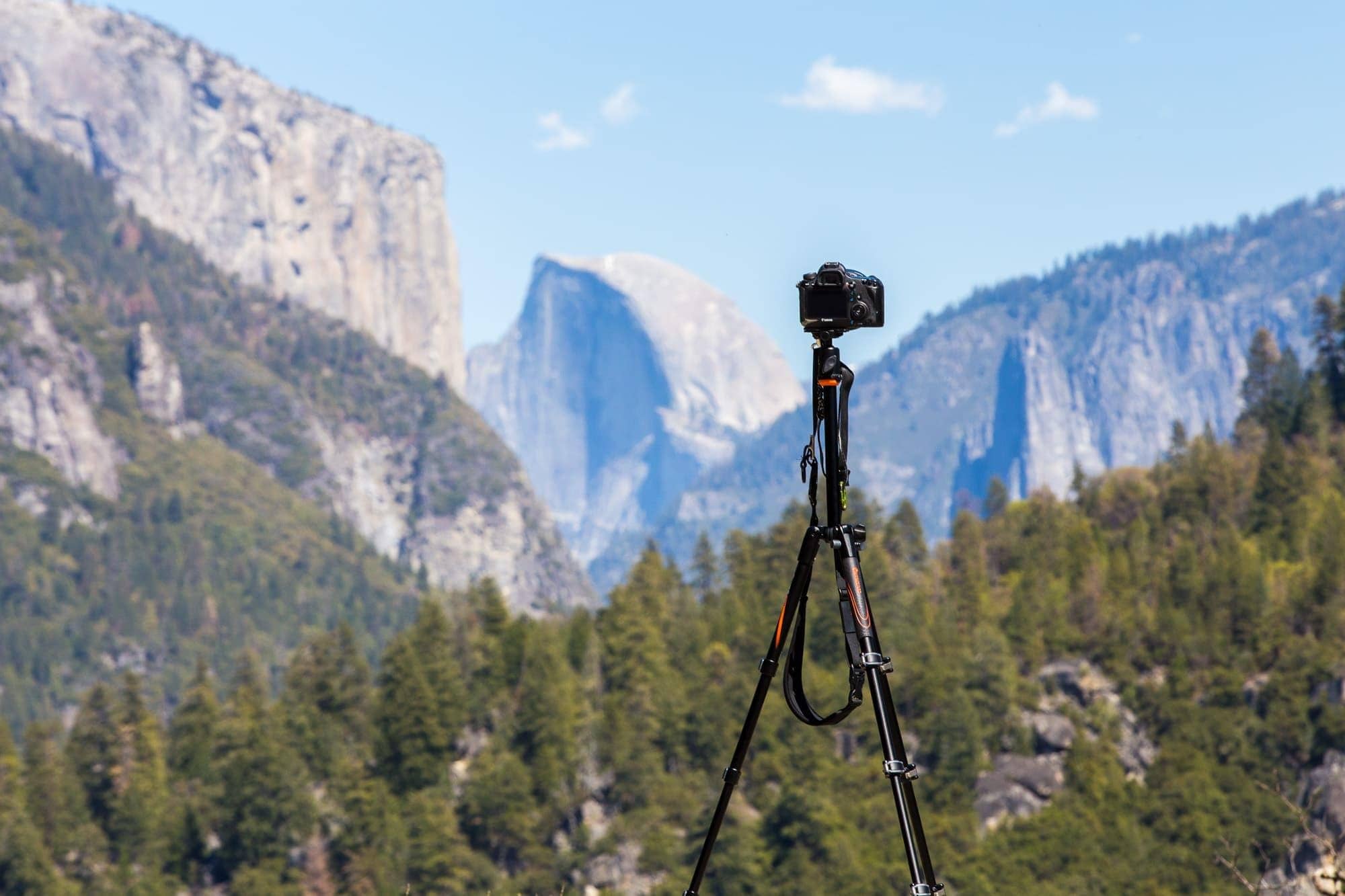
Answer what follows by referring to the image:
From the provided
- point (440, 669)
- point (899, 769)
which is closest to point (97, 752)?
point (440, 669)

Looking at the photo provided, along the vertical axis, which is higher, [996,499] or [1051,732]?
[996,499]

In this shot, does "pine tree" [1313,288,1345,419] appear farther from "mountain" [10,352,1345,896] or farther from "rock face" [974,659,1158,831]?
"rock face" [974,659,1158,831]

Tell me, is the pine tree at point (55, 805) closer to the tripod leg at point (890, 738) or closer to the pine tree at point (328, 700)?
the pine tree at point (328, 700)

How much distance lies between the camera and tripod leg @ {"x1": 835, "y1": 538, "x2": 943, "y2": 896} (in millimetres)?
8766

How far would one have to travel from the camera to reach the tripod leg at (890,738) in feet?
28.8

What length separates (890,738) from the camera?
8953mm

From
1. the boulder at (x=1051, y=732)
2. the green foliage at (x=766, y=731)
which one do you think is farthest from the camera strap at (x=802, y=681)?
the boulder at (x=1051, y=732)

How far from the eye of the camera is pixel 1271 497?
407ft

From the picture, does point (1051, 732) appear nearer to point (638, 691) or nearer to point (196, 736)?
point (638, 691)

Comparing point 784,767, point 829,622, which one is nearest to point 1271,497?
point 829,622

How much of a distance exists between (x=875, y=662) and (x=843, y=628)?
0.94 feet

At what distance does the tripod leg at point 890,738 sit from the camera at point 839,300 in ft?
4.93

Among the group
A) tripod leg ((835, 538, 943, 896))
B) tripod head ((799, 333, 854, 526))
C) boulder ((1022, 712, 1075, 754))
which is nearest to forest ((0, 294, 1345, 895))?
boulder ((1022, 712, 1075, 754))

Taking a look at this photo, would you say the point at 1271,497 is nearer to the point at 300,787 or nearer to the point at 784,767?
the point at 784,767
